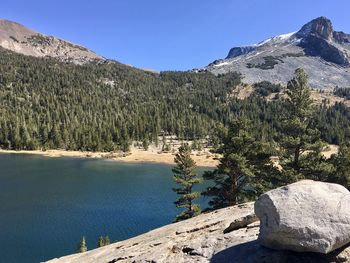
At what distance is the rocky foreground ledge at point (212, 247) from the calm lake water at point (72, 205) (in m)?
39.4

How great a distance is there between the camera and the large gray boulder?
1577 centimetres

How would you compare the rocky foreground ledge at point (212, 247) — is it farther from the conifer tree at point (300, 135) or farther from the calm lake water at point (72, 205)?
the calm lake water at point (72, 205)

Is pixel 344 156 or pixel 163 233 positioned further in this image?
pixel 344 156

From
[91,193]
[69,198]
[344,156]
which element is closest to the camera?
[344,156]

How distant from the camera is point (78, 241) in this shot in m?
69.0

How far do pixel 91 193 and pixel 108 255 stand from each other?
88124 mm

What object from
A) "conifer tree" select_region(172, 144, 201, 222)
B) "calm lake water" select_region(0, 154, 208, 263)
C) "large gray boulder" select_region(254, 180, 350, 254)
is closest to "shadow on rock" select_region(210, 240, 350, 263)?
"large gray boulder" select_region(254, 180, 350, 254)

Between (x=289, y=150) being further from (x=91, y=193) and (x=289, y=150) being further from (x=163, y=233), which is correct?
(x=91, y=193)

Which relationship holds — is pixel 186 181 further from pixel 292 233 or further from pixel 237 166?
pixel 292 233

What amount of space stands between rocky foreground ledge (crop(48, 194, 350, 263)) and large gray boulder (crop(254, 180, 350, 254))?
2.09 feet

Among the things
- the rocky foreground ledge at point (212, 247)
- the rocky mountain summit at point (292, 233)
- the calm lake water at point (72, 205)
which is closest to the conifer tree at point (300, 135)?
the rocky foreground ledge at point (212, 247)

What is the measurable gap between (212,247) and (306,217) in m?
6.23

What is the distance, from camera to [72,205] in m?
96.9

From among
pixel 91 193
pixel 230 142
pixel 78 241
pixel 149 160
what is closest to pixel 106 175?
pixel 91 193
